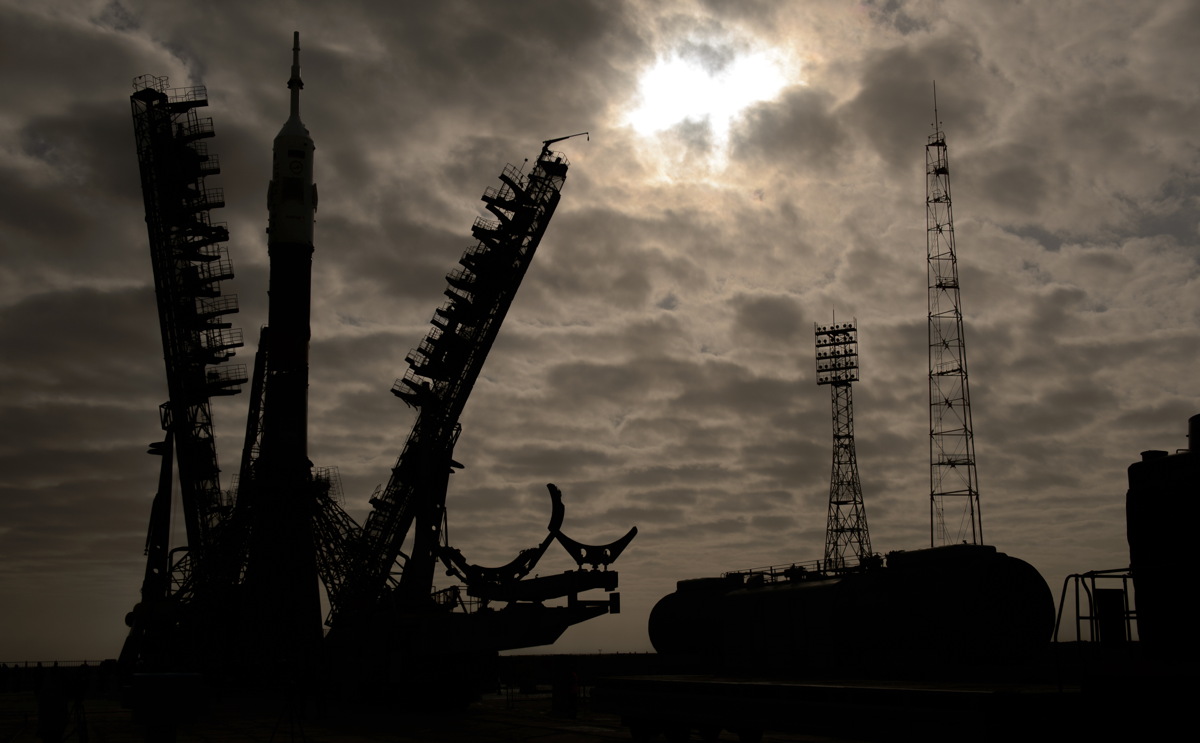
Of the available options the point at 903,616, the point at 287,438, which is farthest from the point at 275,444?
the point at 903,616

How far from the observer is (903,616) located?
24.4m

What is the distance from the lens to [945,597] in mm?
23719

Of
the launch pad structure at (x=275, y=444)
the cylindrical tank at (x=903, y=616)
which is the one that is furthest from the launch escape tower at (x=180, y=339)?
the cylindrical tank at (x=903, y=616)

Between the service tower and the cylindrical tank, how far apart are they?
23234 millimetres

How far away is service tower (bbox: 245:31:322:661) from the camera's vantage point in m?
45.0

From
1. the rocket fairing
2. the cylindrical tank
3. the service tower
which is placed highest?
the rocket fairing

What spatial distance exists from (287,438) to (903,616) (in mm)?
32522

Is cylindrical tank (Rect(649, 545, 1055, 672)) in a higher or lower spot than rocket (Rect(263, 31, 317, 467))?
lower

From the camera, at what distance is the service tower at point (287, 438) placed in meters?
45.0

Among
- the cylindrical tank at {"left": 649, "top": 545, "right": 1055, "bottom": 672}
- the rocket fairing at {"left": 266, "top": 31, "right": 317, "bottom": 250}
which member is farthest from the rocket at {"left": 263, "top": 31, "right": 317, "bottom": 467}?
the cylindrical tank at {"left": 649, "top": 545, "right": 1055, "bottom": 672}

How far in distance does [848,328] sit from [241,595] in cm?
3696

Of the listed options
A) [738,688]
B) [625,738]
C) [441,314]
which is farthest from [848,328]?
[738,688]

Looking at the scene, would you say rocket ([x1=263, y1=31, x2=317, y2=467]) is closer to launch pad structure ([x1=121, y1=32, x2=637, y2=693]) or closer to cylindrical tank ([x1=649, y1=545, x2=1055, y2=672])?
launch pad structure ([x1=121, y1=32, x2=637, y2=693])

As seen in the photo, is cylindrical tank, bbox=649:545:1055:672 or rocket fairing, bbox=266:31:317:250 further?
rocket fairing, bbox=266:31:317:250
